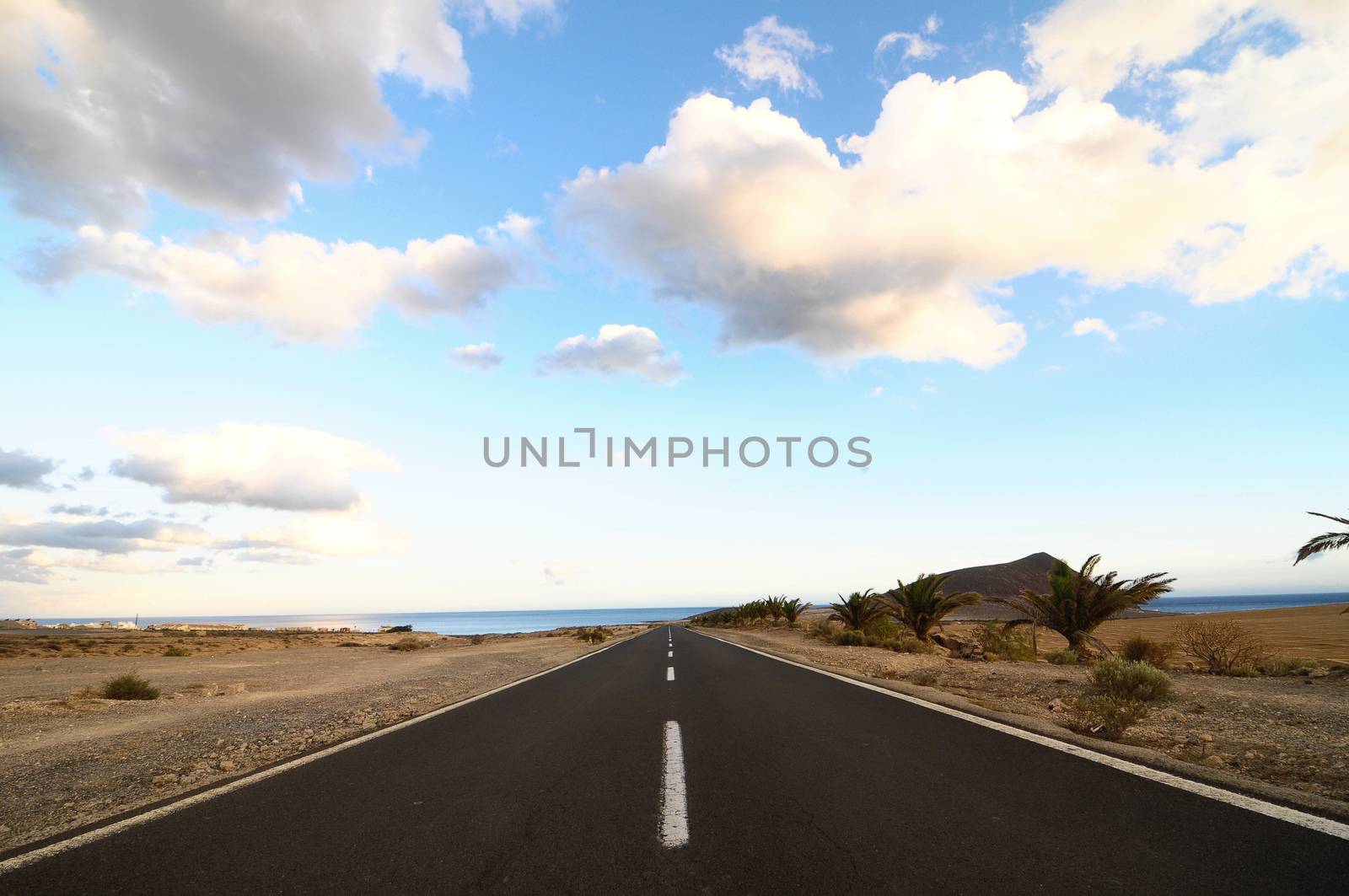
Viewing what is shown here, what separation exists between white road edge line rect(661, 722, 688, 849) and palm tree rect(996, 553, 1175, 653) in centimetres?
1425

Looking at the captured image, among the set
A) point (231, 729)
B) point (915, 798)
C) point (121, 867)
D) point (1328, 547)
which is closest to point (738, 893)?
point (915, 798)

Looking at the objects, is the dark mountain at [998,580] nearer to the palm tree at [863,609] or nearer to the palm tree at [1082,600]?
the palm tree at [863,609]

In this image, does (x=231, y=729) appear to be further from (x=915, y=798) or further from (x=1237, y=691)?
(x=1237, y=691)

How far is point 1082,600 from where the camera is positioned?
57.6 feet

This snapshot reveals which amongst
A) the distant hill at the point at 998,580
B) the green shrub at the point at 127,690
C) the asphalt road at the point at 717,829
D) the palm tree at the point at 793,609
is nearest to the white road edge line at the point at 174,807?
the asphalt road at the point at 717,829

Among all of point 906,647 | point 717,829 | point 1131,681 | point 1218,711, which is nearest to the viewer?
point 717,829

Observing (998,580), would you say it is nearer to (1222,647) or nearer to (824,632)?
(824,632)

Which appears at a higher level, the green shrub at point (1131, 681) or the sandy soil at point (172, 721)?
the green shrub at point (1131, 681)

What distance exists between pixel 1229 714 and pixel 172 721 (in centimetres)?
1406

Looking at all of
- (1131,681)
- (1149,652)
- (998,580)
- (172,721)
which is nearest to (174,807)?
(172,721)

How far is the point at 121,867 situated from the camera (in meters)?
3.60

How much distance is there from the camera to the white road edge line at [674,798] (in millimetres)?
3828

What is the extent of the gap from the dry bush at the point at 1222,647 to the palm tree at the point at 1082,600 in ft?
7.84

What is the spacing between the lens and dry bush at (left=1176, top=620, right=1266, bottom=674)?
41.5ft
